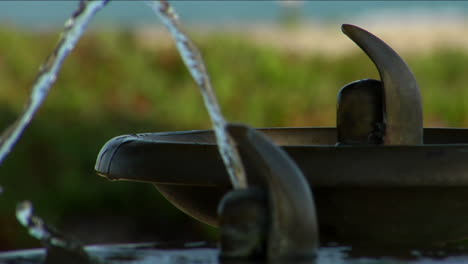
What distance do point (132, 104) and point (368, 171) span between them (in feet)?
13.8

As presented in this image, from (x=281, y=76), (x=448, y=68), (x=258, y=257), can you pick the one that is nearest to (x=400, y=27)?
(x=448, y=68)

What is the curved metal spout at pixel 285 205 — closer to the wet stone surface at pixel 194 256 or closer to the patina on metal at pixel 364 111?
the wet stone surface at pixel 194 256

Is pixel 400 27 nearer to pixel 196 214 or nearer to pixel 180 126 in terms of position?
pixel 180 126

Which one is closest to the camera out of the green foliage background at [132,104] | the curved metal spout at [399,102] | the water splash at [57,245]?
the water splash at [57,245]

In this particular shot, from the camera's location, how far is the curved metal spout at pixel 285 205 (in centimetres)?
121

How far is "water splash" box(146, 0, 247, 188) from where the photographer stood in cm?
137

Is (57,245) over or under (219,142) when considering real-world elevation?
under

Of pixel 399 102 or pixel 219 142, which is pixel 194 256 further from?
pixel 399 102

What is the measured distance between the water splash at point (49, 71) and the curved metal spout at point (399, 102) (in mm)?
583

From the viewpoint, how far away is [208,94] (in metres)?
1.45

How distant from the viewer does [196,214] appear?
5.82ft

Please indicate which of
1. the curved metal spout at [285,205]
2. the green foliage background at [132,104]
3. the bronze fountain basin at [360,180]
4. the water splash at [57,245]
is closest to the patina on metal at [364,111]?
the bronze fountain basin at [360,180]

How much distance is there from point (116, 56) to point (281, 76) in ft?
3.68

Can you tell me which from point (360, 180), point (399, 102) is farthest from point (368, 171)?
point (399, 102)
